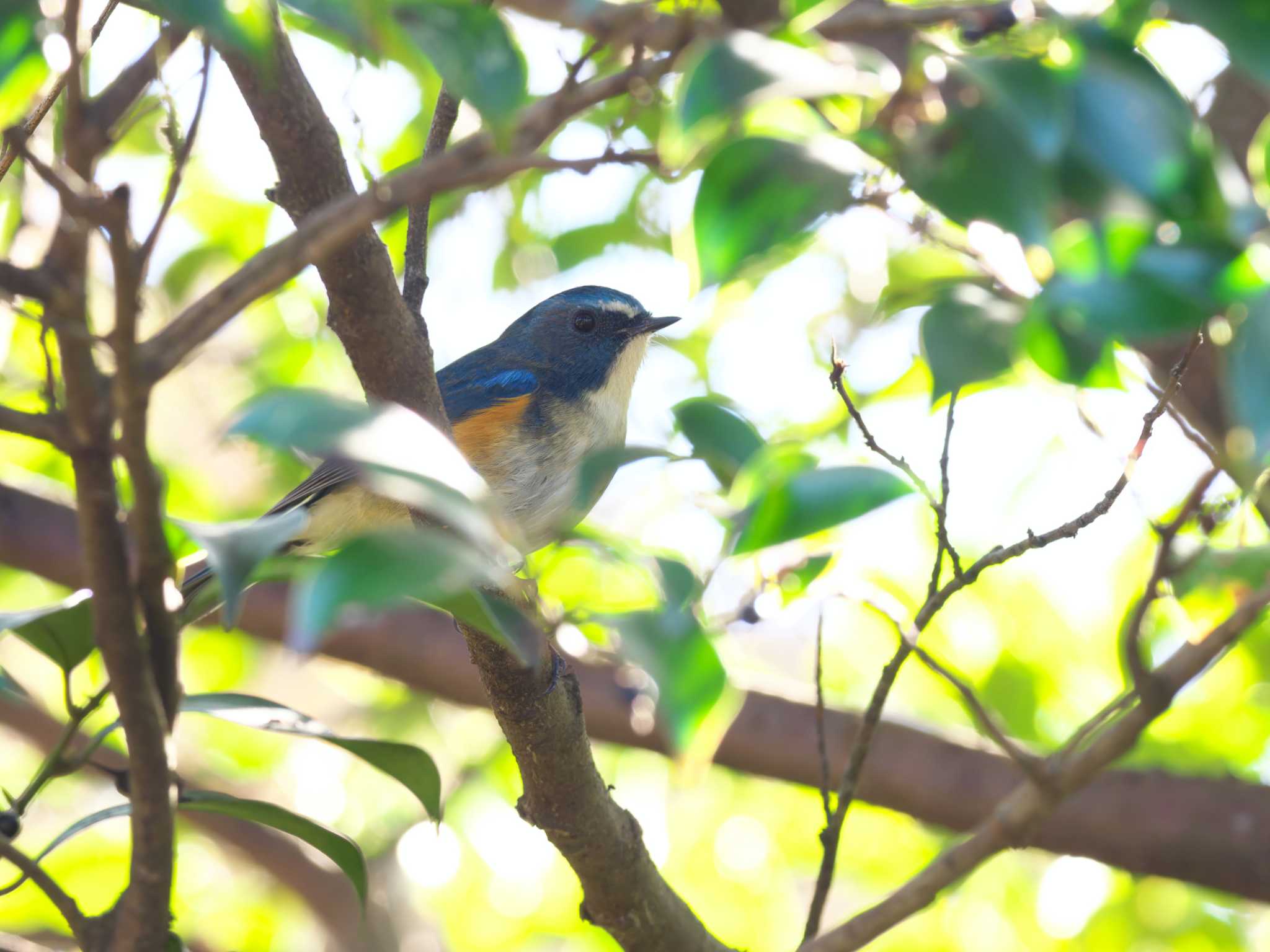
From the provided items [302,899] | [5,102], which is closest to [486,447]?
[302,899]

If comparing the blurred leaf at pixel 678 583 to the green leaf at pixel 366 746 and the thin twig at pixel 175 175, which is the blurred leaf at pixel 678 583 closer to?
the thin twig at pixel 175 175

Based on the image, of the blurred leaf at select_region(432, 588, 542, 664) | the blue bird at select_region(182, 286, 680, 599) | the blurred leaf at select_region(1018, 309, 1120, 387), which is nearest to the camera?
the blurred leaf at select_region(1018, 309, 1120, 387)

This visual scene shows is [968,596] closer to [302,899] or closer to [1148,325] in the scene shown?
[302,899]

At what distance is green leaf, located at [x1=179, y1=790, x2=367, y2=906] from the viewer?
1.74 metres

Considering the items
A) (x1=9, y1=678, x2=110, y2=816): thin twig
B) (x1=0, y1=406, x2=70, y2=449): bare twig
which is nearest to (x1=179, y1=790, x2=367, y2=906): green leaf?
(x1=9, y1=678, x2=110, y2=816): thin twig

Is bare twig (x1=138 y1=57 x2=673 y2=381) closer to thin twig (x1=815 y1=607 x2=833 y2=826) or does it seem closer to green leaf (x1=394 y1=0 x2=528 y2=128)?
green leaf (x1=394 y1=0 x2=528 y2=128)

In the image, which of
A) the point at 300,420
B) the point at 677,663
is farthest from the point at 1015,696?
the point at 300,420

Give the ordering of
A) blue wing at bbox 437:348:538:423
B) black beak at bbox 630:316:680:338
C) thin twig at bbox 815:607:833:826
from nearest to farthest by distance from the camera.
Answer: thin twig at bbox 815:607:833:826
blue wing at bbox 437:348:538:423
black beak at bbox 630:316:680:338

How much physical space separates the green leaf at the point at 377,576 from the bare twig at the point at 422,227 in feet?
4.81

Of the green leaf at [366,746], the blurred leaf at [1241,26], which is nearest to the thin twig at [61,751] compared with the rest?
the green leaf at [366,746]

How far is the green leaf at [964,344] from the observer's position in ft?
3.16

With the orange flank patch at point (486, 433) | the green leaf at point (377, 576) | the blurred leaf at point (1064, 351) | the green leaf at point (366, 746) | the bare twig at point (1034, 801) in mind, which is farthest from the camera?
the orange flank patch at point (486, 433)

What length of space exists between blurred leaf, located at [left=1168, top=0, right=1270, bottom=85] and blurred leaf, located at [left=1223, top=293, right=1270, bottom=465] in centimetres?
17

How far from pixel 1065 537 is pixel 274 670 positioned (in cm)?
502
